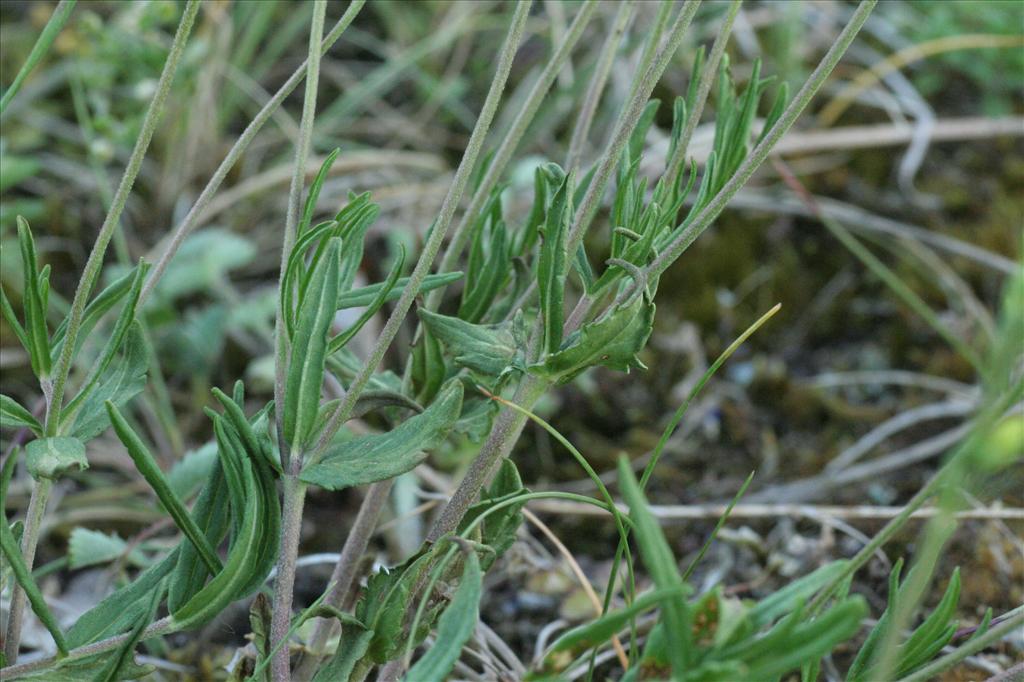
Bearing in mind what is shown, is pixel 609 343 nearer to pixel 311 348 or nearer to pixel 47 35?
pixel 311 348

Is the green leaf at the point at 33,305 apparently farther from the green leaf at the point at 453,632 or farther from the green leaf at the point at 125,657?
the green leaf at the point at 453,632

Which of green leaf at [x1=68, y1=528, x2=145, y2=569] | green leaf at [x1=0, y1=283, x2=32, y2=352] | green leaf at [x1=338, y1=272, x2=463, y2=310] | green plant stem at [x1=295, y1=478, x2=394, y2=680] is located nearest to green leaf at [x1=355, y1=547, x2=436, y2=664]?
green plant stem at [x1=295, y1=478, x2=394, y2=680]

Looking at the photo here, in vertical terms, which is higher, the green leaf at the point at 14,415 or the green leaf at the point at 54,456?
the green leaf at the point at 14,415

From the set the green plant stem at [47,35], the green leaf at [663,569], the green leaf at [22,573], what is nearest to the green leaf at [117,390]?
the green leaf at [22,573]

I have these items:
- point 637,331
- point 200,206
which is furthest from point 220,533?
point 637,331

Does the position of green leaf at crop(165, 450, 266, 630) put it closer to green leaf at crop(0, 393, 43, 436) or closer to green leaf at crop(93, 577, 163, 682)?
green leaf at crop(93, 577, 163, 682)

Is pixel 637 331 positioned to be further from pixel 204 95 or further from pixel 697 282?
pixel 204 95
